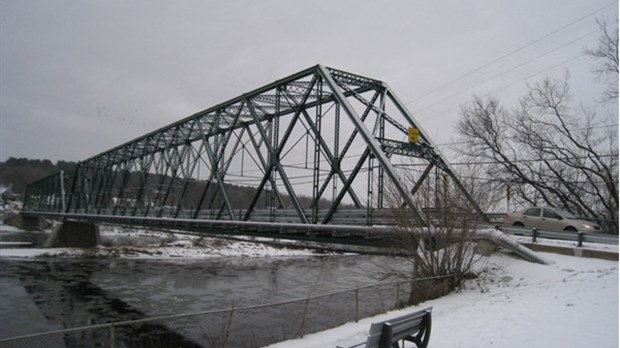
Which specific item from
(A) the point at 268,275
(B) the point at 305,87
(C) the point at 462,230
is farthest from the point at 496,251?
(A) the point at 268,275

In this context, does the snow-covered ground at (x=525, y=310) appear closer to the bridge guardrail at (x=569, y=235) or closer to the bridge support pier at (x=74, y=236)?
the bridge guardrail at (x=569, y=235)

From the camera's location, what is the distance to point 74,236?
57.4m

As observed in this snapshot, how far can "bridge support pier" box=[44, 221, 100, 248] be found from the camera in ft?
183

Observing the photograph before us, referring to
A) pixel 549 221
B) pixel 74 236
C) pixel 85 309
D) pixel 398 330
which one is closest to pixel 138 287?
pixel 85 309

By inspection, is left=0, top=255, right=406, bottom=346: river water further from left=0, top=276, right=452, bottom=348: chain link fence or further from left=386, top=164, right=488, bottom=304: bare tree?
left=386, top=164, right=488, bottom=304: bare tree

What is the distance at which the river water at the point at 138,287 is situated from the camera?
21.1 m

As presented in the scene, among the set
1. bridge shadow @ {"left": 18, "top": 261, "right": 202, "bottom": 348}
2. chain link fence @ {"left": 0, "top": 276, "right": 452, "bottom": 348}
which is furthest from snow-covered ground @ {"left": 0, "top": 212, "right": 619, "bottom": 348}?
bridge shadow @ {"left": 18, "top": 261, "right": 202, "bottom": 348}

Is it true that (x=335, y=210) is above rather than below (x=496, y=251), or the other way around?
above

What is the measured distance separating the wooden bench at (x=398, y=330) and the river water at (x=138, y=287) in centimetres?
792

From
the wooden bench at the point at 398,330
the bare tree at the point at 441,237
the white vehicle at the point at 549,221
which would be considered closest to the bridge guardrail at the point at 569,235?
the white vehicle at the point at 549,221

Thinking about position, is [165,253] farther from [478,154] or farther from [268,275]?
[478,154]

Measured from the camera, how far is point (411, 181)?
16.9m

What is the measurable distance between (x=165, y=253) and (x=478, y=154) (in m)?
38.7

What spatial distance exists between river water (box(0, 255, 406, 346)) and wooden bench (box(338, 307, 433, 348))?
7921 millimetres
